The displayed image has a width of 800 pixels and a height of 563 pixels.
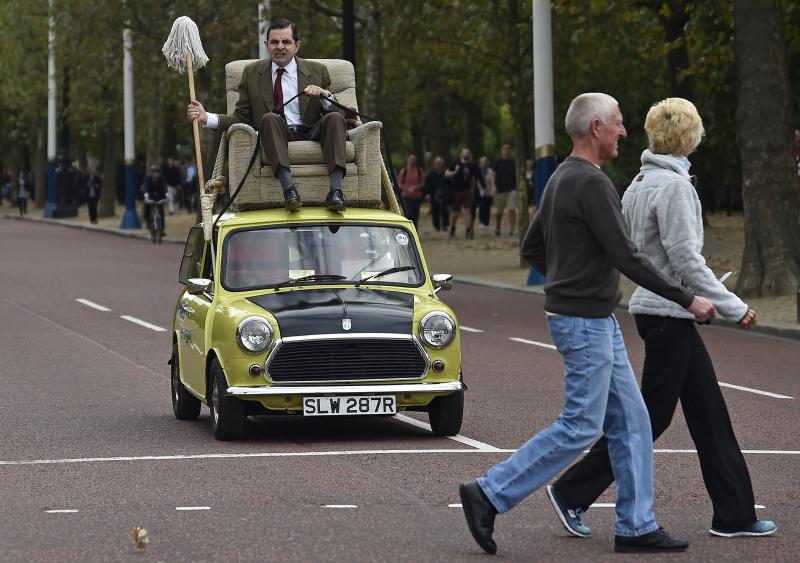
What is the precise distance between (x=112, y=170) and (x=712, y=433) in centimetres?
5759

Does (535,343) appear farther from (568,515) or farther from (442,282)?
(568,515)

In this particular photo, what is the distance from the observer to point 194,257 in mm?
13164

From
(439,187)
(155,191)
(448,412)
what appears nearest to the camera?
(448,412)

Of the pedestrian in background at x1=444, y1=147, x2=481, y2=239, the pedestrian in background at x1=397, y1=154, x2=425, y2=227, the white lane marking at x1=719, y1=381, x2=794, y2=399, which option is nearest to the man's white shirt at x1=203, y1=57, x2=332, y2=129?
the white lane marking at x1=719, y1=381, x2=794, y2=399

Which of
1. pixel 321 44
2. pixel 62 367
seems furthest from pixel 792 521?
pixel 321 44

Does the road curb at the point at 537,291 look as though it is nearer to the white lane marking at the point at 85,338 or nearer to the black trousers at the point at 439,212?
the white lane marking at the point at 85,338

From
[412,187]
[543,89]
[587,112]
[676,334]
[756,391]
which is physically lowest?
[756,391]

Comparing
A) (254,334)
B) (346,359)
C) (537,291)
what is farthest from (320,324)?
(537,291)

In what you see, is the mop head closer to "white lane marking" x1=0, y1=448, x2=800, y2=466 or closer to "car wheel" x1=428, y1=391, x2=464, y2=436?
"car wheel" x1=428, y1=391, x2=464, y2=436

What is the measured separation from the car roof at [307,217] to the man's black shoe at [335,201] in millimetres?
34

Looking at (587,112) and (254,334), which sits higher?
(587,112)

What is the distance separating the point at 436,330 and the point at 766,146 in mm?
13308

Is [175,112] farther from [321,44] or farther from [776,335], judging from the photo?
[776,335]

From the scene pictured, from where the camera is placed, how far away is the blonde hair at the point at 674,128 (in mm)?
7695
